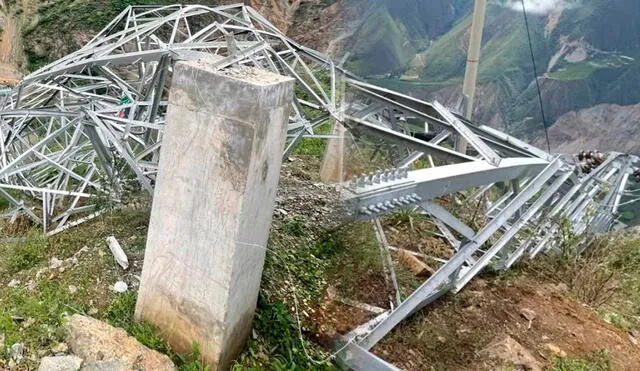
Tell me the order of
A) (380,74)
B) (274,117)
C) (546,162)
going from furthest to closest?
(546,162) → (274,117) → (380,74)

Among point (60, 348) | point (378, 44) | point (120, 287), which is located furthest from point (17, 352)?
point (378, 44)

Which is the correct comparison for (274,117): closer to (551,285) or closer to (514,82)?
(551,285)

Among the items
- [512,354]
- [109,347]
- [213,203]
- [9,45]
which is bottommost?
[9,45]

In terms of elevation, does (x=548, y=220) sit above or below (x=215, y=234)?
below

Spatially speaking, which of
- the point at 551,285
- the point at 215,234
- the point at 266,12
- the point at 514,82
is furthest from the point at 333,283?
the point at 266,12

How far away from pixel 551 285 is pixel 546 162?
1048 millimetres

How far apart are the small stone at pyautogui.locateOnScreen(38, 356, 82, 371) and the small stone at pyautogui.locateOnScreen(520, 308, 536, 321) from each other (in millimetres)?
3077

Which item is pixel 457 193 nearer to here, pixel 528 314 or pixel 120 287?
pixel 528 314

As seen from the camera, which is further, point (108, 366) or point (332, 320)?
point (332, 320)

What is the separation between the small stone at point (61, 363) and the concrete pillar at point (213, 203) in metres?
0.53

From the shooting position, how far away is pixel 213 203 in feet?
10.4

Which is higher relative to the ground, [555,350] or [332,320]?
[332,320]

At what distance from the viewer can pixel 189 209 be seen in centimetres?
326

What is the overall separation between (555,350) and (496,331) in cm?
39
